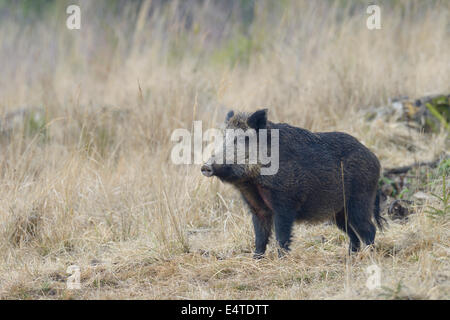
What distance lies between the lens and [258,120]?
15.3 feet

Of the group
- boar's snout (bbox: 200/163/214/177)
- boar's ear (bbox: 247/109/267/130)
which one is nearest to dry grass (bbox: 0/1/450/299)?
boar's snout (bbox: 200/163/214/177)

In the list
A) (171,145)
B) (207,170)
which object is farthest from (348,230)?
(171,145)

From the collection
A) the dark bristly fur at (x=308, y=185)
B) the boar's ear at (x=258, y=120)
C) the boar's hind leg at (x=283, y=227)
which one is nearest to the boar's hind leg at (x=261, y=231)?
the dark bristly fur at (x=308, y=185)

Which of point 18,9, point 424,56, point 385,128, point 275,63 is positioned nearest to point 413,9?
point 424,56

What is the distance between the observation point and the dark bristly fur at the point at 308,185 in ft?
15.2

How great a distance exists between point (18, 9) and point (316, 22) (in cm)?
783

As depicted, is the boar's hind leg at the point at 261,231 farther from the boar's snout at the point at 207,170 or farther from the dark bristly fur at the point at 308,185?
the boar's snout at the point at 207,170

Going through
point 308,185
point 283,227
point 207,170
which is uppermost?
point 207,170

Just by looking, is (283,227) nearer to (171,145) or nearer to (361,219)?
(361,219)

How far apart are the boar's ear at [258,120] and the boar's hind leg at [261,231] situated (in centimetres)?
73

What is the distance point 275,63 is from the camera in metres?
9.12

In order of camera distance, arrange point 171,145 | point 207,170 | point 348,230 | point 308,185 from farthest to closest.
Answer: point 171,145 < point 348,230 < point 308,185 < point 207,170

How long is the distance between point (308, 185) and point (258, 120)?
2.12 ft
